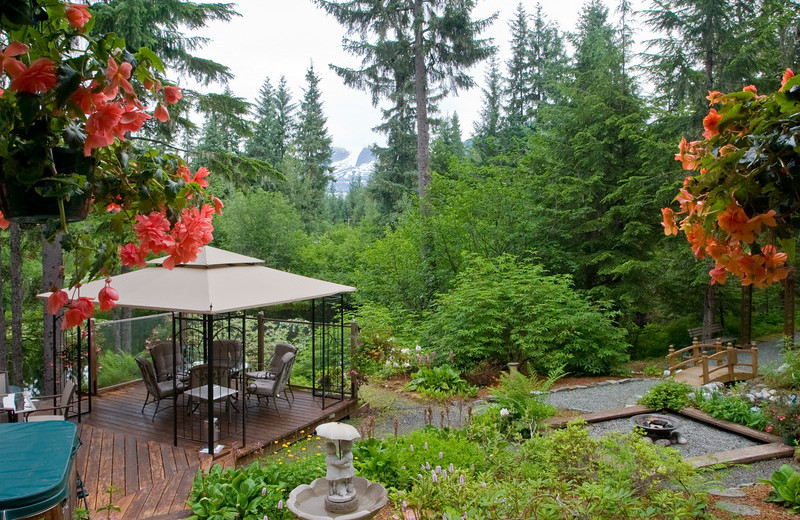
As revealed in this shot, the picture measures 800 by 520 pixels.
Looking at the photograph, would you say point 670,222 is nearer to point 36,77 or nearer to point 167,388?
point 36,77

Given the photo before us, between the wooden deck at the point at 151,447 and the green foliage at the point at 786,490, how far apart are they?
4.75m

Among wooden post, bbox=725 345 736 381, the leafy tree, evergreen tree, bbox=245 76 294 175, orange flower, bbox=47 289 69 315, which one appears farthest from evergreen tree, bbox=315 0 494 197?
evergreen tree, bbox=245 76 294 175

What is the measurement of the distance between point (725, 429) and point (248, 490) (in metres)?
5.89

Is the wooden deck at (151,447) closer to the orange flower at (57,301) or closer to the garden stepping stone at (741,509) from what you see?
the orange flower at (57,301)

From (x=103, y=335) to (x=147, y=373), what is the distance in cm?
300

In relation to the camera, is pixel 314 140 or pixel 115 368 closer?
pixel 115 368

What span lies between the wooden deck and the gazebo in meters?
0.22

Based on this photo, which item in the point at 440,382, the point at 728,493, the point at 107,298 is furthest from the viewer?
the point at 440,382

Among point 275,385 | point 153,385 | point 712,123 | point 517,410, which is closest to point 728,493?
point 517,410

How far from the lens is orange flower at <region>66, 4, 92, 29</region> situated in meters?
0.93

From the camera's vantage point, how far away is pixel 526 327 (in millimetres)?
9742

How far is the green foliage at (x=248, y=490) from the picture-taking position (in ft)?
12.8

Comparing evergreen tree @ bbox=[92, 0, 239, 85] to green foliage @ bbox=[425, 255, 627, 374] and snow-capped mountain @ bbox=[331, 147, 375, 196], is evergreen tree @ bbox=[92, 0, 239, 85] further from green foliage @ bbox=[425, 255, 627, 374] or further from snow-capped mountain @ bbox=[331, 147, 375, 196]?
snow-capped mountain @ bbox=[331, 147, 375, 196]

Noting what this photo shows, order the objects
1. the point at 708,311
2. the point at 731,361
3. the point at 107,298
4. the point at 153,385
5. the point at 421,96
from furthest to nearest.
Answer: the point at 421,96, the point at 708,311, the point at 731,361, the point at 153,385, the point at 107,298
